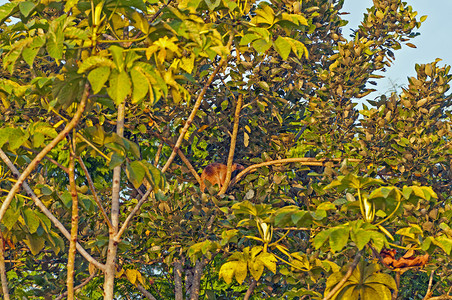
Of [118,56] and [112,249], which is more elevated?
[118,56]

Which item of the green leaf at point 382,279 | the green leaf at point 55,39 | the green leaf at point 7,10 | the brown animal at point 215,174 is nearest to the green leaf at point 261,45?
the green leaf at point 55,39

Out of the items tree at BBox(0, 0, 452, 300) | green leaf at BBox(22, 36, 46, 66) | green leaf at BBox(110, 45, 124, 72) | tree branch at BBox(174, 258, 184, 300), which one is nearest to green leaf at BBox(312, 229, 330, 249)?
tree at BBox(0, 0, 452, 300)

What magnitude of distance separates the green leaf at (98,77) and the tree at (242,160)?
28cm

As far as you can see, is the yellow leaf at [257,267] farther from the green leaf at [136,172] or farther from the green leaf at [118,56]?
the green leaf at [118,56]

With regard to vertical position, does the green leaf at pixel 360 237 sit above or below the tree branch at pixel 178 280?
above

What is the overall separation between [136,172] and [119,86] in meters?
0.68

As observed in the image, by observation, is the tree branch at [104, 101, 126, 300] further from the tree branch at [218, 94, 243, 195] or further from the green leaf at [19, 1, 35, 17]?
the tree branch at [218, 94, 243, 195]

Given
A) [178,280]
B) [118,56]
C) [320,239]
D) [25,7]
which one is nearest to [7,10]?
[25,7]

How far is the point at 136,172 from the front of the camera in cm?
371

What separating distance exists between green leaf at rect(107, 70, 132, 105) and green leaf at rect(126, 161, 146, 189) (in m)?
0.59

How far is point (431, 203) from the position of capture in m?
6.85

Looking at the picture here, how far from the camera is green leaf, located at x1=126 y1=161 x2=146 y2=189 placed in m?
3.68

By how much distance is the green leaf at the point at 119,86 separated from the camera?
3252 millimetres

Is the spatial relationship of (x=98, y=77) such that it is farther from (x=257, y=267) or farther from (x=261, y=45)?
(x=257, y=267)
